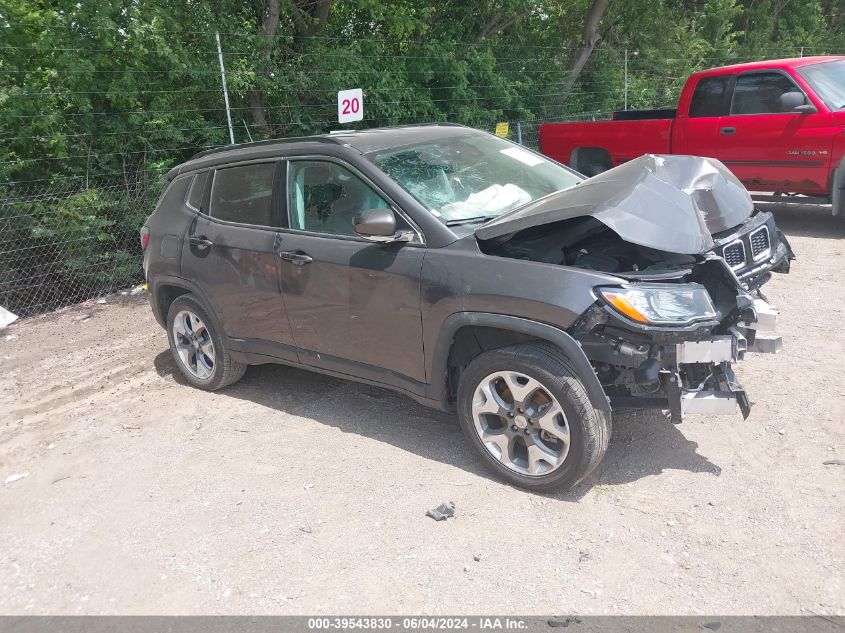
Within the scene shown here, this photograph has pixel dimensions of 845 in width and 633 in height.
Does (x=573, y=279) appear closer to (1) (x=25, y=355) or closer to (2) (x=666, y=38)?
(1) (x=25, y=355)

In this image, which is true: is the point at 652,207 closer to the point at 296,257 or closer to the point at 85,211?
the point at 296,257

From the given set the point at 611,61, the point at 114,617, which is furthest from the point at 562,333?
the point at 611,61

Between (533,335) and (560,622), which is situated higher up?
(533,335)

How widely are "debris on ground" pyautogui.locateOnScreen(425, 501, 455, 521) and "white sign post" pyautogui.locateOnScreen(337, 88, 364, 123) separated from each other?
Answer: 6.35 metres

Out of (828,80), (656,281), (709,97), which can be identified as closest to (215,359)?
(656,281)

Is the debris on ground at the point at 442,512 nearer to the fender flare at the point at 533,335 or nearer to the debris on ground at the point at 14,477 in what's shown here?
the fender flare at the point at 533,335

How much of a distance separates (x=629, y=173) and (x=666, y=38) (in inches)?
624

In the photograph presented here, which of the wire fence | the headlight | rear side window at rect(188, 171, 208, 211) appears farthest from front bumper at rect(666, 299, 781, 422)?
the wire fence

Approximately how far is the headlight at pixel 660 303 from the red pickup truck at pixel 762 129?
5946 mm

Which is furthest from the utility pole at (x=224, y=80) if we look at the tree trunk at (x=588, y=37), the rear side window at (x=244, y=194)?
the tree trunk at (x=588, y=37)

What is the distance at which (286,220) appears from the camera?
4.68 meters

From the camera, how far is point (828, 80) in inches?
339

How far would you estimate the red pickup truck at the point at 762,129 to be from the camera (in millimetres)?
8344

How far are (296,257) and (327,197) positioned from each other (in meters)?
0.42
